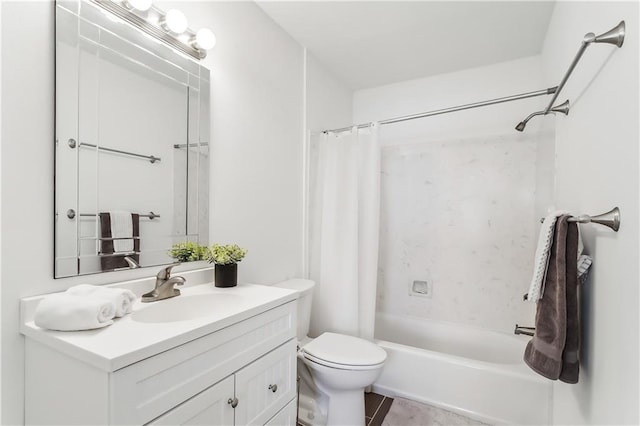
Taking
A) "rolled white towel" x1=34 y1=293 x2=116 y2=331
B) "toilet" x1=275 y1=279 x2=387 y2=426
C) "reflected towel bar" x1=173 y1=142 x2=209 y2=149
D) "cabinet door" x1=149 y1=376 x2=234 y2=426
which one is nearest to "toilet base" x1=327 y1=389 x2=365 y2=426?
"toilet" x1=275 y1=279 x2=387 y2=426

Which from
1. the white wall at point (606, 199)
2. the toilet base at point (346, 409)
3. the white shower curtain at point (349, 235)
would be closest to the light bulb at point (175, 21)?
the white shower curtain at point (349, 235)

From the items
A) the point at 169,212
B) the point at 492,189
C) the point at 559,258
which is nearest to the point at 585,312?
the point at 559,258

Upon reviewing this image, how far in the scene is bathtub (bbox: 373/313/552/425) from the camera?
172cm

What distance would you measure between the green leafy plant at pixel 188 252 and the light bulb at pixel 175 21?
945 millimetres

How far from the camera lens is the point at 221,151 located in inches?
66.3

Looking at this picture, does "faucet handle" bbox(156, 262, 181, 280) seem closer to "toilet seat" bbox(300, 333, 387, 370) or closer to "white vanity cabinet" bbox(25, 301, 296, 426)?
"white vanity cabinet" bbox(25, 301, 296, 426)

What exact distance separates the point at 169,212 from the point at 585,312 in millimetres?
1727

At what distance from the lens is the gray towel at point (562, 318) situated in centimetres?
105

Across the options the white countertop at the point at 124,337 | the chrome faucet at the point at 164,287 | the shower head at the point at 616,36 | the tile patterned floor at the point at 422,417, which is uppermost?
the shower head at the point at 616,36

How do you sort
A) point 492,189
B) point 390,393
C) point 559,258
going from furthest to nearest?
point 492,189 → point 390,393 → point 559,258

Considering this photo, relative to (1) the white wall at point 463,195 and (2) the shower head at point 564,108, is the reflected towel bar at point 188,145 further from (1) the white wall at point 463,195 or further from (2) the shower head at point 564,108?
(1) the white wall at point 463,195

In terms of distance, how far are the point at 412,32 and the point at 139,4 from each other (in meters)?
1.64

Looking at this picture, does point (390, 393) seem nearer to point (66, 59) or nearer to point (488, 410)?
point (488, 410)

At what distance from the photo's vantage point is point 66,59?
1074 millimetres
